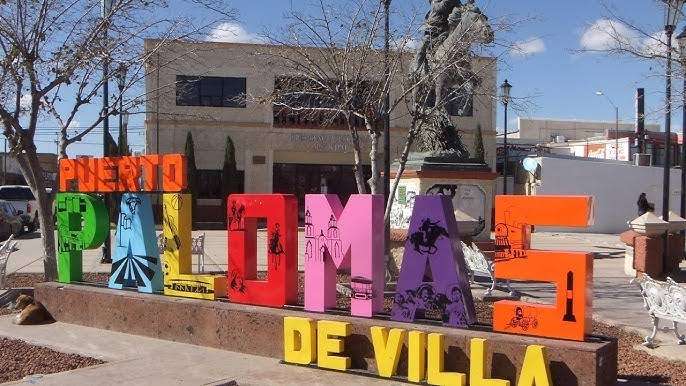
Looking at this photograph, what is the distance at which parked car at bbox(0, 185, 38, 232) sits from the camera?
98.5ft

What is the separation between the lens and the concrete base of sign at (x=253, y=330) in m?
6.34

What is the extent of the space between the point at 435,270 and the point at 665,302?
3.00 m

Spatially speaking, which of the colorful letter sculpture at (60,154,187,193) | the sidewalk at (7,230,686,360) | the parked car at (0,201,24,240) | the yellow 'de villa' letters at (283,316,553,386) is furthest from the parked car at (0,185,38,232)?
the yellow 'de villa' letters at (283,316,553,386)

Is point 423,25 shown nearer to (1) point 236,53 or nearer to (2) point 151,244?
(2) point 151,244

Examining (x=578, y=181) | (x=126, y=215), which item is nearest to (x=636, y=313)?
(x=126, y=215)

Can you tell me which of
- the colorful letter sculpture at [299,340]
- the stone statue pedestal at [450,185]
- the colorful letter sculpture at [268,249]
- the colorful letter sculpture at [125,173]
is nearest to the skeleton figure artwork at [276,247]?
the colorful letter sculpture at [268,249]

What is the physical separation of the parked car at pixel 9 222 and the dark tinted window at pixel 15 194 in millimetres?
3592

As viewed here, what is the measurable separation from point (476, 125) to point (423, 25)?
24.2m

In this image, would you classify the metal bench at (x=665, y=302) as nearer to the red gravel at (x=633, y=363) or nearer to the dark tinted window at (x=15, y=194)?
the red gravel at (x=633, y=363)

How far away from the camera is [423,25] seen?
42.0 ft

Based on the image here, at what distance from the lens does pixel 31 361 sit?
809cm

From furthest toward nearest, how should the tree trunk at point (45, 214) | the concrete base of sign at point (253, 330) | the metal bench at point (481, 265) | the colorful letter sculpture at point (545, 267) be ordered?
the tree trunk at point (45, 214)
the metal bench at point (481, 265)
the colorful letter sculpture at point (545, 267)
the concrete base of sign at point (253, 330)

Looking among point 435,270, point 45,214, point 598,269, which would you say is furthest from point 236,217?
point 598,269

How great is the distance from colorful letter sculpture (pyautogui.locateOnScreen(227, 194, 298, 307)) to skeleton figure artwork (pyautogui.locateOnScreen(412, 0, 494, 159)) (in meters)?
4.37
